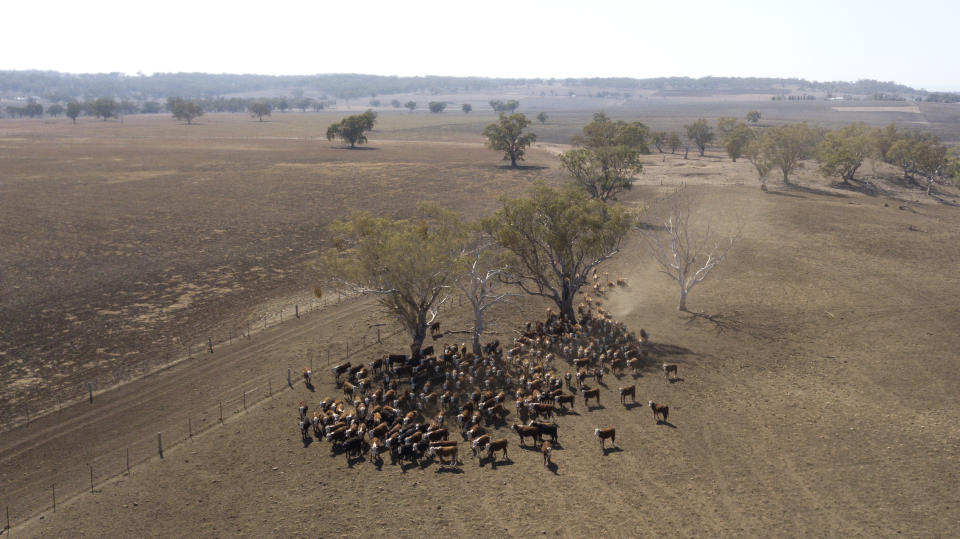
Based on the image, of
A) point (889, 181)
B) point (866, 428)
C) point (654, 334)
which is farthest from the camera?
point (889, 181)

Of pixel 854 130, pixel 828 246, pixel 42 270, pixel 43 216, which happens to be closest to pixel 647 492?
pixel 828 246

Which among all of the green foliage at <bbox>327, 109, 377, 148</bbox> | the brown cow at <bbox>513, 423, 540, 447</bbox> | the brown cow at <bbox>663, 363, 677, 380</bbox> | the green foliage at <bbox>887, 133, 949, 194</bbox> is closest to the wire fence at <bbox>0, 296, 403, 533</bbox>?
the brown cow at <bbox>513, 423, 540, 447</bbox>

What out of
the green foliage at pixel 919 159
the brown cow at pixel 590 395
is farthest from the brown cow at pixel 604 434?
the green foliage at pixel 919 159

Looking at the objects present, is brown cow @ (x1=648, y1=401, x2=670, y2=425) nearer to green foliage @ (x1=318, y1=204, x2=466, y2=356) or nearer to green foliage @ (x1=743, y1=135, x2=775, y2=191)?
green foliage @ (x1=318, y1=204, x2=466, y2=356)

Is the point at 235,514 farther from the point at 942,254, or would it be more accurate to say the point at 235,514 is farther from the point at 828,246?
the point at 942,254

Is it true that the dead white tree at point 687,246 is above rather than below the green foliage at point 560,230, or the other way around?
below

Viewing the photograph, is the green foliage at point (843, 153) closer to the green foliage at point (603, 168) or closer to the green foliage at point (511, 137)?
the green foliage at point (603, 168)
